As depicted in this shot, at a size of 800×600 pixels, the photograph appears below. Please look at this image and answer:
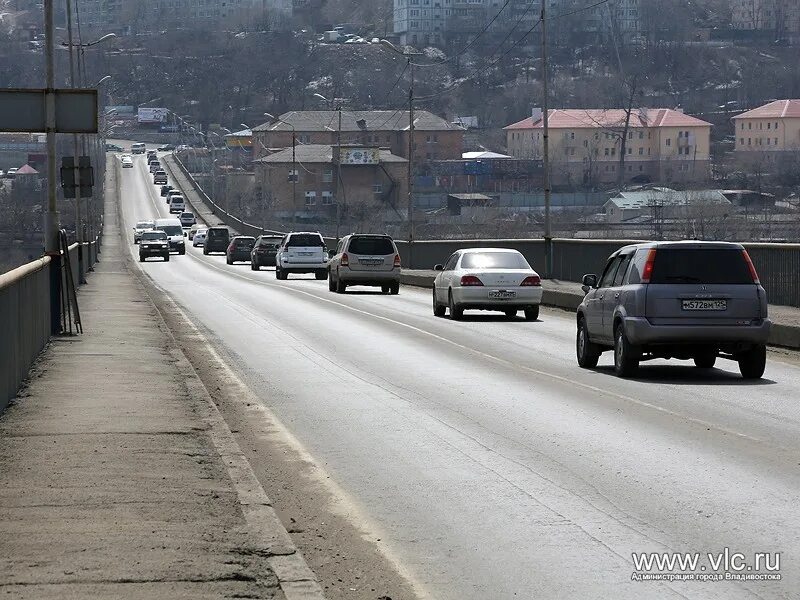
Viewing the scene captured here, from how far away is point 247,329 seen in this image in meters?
29.4

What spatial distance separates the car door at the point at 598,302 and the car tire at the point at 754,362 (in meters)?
1.87

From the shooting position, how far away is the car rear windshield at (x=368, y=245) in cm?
4588

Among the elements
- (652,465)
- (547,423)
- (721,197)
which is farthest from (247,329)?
(721,197)

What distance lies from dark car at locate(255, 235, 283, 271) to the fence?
50.3 metres

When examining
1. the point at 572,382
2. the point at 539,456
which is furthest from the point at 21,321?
the point at 539,456

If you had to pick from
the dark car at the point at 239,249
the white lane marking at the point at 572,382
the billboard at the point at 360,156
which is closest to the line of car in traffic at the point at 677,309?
the white lane marking at the point at 572,382

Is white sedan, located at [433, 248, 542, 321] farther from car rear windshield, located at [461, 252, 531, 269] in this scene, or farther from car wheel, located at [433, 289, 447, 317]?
car wheel, located at [433, 289, 447, 317]

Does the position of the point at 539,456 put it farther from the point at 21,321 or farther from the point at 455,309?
the point at 455,309

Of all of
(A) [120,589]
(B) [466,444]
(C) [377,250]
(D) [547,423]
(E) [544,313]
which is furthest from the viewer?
(C) [377,250]

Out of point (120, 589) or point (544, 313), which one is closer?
point (120, 589)

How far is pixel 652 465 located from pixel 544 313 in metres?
23.9

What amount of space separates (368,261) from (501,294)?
45.7 feet

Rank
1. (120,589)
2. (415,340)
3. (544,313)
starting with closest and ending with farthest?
1. (120,589)
2. (415,340)
3. (544,313)

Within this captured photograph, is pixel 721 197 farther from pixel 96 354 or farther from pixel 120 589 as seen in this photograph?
pixel 120 589
